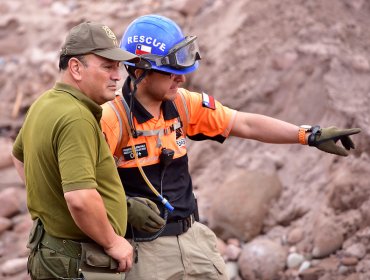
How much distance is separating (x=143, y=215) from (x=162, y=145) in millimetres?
478

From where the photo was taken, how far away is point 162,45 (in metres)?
4.46

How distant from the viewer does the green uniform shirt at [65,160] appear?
138 inches

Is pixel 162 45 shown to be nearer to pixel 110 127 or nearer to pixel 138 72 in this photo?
pixel 138 72

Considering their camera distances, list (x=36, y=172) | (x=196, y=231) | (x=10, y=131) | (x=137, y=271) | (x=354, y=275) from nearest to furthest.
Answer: (x=36, y=172), (x=137, y=271), (x=196, y=231), (x=354, y=275), (x=10, y=131)

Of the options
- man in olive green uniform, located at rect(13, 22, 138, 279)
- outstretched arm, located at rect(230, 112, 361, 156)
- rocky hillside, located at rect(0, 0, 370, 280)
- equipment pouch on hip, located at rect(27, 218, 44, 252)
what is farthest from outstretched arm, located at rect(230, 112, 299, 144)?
rocky hillside, located at rect(0, 0, 370, 280)

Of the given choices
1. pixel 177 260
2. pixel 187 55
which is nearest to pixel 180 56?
pixel 187 55

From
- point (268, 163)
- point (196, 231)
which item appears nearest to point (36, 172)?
point (196, 231)

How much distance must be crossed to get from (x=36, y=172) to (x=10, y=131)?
6431 millimetres

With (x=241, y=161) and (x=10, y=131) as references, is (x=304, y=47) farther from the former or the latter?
(x=10, y=131)

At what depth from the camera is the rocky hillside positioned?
21.2 ft

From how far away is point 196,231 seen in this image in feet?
15.0

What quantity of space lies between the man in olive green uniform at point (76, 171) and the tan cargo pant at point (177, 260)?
1.40 feet

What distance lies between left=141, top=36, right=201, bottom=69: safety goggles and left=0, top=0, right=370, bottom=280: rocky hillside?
2.53 m

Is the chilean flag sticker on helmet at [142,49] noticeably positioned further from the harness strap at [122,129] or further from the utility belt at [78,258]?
the utility belt at [78,258]
